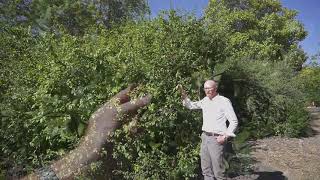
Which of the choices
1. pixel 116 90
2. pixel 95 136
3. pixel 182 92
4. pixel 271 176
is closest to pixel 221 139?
pixel 182 92

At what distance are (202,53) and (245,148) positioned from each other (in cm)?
235

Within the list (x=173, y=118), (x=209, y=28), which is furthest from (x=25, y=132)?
(x=209, y=28)

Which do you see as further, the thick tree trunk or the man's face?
the thick tree trunk

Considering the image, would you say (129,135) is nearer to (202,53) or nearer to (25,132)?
(25,132)

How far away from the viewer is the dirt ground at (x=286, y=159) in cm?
995

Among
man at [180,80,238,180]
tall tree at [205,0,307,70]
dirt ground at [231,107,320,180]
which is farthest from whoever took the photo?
tall tree at [205,0,307,70]

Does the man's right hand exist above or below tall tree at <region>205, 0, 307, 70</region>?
below

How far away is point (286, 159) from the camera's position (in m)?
12.0

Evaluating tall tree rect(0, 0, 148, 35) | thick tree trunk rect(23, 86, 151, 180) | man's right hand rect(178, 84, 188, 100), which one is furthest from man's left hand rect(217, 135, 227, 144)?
tall tree rect(0, 0, 148, 35)

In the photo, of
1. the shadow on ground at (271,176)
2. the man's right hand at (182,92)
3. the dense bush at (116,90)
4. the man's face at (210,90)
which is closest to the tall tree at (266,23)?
the shadow on ground at (271,176)

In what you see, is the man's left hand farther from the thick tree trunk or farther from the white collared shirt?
the thick tree trunk

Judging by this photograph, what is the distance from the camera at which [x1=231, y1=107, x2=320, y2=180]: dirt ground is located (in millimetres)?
9945

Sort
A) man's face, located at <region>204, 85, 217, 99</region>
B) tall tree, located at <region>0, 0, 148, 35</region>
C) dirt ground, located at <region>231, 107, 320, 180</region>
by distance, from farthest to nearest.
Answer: tall tree, located at <region>0, 0, 148, 35</region>
dirt ground, located at <region>231, 107, 320, 180</region>
man's face, located at <region>204, 85, 217, 99</region>

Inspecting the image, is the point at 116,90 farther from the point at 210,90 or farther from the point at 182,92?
the point at 210,90
